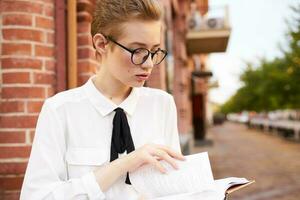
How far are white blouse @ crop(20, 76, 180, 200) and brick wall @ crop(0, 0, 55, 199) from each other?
1269mm

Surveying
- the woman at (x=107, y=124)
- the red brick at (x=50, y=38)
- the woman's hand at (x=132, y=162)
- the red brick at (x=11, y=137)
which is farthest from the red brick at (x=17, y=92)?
the woman's hand at (x=132, y=162)

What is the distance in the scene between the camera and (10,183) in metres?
2.55

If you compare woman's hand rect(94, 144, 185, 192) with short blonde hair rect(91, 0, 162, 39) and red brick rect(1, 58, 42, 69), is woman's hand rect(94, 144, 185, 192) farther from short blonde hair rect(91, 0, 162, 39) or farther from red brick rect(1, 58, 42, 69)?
red brick rect(1, 58, 42, 69)

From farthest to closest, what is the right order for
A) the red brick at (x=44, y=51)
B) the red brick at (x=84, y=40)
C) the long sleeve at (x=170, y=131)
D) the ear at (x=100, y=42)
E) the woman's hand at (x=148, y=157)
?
the red brick at (x=84, y=40), the red brick at (x=44, y=51), the long sleeve at (x=170, y=131), the ear at (x=100, y=42), the woman's hand at (x=148, y=157)

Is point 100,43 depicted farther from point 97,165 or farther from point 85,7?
point 85,7

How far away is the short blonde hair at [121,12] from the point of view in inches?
50.2

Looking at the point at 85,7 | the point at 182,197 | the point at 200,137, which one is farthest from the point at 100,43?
the point at 200,137

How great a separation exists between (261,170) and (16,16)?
757 centimetres

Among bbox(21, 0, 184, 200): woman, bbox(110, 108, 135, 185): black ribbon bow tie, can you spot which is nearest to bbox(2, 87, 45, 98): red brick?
bbox(21, 0, 184, 200): woman

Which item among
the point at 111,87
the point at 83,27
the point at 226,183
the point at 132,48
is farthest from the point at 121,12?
the point at 83,27

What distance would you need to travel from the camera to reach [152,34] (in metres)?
1.30

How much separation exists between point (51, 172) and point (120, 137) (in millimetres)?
264

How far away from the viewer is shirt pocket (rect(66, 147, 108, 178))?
136cm

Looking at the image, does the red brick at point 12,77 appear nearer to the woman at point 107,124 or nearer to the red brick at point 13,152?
the red brick at point 13,152
